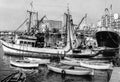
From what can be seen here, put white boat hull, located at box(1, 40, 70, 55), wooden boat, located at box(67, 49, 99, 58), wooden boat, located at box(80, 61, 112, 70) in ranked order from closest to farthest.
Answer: wooden boat, located at box(80, 61, 112, 70) < wooden boat, located at box(67, 49, 99, 58) < white boat hull, located at box(1, 40, 70, 55)

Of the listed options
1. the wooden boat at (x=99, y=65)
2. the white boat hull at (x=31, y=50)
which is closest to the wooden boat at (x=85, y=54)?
the white boat hull at (x=31, y=50)

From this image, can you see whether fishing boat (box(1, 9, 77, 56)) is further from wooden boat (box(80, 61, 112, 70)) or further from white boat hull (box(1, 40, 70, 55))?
wooden boat (box(80, 61, 112, 70))

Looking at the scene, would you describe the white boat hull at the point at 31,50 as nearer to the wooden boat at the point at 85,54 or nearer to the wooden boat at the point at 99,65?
the wooden boat at the point at 85,54

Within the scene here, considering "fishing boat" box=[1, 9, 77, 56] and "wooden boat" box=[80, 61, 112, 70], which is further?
"fishing boat" box=[1, 9, 77, 56]

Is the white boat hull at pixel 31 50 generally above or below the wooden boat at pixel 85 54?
above

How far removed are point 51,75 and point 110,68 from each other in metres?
13.1

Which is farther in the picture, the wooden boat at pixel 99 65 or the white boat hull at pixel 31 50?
the white boat hull at pixel 31 50

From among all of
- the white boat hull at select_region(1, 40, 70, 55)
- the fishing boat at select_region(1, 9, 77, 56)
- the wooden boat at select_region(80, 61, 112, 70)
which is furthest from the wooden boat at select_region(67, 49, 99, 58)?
the wooden boat at select_region(80, 61, 112, 70)

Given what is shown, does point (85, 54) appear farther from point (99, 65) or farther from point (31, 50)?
point (99, 65)

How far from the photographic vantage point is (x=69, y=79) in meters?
29.7

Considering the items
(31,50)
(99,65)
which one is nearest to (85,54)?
(31,50)

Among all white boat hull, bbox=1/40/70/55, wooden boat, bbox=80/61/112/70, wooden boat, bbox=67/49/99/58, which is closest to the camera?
wooden boat, bbox=80/61/112/70

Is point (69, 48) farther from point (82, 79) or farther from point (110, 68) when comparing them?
point (82, 79)

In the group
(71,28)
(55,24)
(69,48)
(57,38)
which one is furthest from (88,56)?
(55,24)
